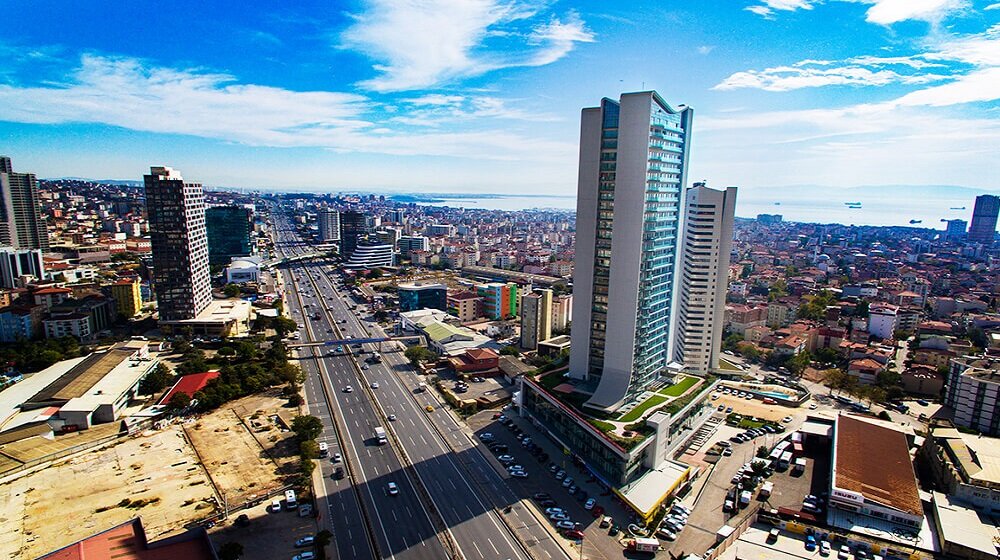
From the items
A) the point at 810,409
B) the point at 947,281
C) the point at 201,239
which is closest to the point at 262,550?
the point at 810,409

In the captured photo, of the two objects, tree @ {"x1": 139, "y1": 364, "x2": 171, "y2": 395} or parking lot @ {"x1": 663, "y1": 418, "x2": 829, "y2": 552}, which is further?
tree @ {"x1": 139, "y1": 364, "x2": 171, "y2": 395}

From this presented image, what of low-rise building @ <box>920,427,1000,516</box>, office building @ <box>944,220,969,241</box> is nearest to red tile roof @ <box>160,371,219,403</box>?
low-rise building @ <box>920,427,1000,516</box>

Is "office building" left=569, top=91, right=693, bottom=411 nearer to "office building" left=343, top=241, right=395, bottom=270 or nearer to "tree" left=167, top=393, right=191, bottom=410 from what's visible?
"tree" left=167, top=393, right=191, bottom=410

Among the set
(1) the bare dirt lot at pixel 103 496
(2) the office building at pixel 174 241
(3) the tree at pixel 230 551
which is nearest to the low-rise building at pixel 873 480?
(3) the tree at pixel 230 551

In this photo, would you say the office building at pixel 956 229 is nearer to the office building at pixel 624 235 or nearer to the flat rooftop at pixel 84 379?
the office building at pixel 624 235

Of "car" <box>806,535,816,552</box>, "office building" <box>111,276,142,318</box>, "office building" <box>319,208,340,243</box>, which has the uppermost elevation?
"office building" <box>319,208,340,243</box>

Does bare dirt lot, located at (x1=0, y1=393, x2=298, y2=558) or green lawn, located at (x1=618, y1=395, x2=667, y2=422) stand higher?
green lawn, located at (x1=618, y1=395, x2=667, y2=422)

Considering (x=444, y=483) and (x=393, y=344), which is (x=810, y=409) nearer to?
(x=444, y=483)

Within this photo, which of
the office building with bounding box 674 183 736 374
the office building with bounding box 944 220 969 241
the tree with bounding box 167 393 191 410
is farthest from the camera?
the office building with bounding box 944 220 969 241
